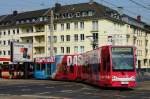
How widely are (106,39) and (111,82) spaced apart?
204 feet

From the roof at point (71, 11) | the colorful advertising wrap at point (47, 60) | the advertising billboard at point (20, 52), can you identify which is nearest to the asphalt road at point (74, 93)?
the colorful advertising wrap at point (47, 60)

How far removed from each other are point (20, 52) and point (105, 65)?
129ft

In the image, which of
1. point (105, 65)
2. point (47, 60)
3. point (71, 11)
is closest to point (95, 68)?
point (105, 65)

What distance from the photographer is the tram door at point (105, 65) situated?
32.0m

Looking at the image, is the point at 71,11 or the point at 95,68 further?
the point at 71,11

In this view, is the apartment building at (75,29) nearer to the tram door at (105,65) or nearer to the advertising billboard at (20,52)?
the advertising billboard at (20,52)

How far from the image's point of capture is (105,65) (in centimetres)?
3259

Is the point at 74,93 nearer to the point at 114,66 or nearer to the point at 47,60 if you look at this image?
the point at 114,66

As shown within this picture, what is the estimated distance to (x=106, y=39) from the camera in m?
93.6

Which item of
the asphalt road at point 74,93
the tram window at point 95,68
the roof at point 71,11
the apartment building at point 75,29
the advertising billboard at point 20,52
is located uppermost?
the roof at point 71,11

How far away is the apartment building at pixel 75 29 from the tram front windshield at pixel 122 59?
5445 cm

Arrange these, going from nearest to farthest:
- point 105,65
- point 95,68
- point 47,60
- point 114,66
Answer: point 114,66 → point 105,65 → point 95,68 → point 47,60

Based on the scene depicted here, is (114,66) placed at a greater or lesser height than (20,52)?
lesser

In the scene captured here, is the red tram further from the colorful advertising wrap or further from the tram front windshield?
the colorful advertising wrap
